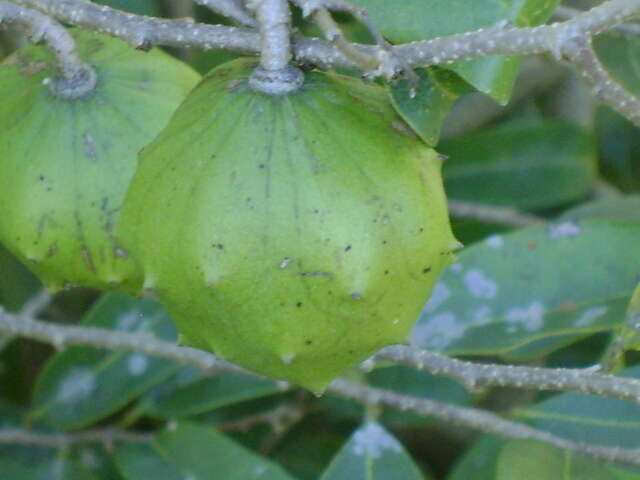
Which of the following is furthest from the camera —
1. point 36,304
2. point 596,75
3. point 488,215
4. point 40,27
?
point 488,215

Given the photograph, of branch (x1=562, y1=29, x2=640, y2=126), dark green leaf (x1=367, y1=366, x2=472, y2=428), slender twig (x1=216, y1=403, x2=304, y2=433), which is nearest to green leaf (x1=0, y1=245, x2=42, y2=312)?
slender twig (x1=216, y1=403, x2=304, y2=433)

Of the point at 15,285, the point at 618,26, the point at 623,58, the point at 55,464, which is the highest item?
the point at 618,26

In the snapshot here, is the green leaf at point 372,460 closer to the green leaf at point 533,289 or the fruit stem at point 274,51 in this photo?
the green leaf at point 533,289

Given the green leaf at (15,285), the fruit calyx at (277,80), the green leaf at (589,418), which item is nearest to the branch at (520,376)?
the green leaf at (589,418)

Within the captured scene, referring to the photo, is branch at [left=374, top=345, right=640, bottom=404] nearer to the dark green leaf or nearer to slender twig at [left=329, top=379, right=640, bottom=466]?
slender twig at [left=329, top=379, right=640, bottom=466]

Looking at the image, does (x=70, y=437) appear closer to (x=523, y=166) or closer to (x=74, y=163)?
(x=74, y=163)

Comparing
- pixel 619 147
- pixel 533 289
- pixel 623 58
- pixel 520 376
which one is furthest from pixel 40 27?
pixel 619 147

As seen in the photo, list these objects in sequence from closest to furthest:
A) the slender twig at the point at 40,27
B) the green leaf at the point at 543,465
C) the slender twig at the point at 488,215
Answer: the slender twig at the point at 40,27
the green leaf at the point at 543,465
the slender twig at the point at 488,215
